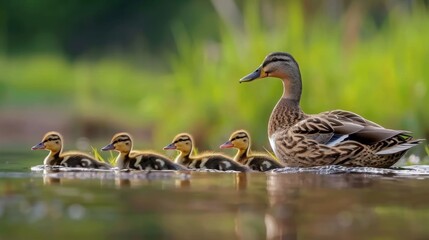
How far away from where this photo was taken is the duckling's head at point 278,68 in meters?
10.4

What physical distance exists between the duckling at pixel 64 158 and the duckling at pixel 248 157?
3.01 feet

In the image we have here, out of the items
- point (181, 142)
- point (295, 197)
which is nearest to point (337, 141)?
point (181, 142)

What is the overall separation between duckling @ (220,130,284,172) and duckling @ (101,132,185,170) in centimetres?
49

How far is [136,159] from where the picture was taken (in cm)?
977

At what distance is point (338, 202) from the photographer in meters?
7.75

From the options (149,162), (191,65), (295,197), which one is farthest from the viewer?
(191,65)

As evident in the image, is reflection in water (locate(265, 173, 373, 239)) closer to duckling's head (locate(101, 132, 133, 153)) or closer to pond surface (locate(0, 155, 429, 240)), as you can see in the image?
pond surface (locate(0, 155, 429, 240))

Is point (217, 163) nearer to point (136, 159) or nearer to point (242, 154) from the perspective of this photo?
point (242, 154)

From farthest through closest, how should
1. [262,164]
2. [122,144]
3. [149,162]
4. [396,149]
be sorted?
[262,164], [122,144], [149,162], [396,149]

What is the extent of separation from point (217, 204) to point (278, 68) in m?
2.98

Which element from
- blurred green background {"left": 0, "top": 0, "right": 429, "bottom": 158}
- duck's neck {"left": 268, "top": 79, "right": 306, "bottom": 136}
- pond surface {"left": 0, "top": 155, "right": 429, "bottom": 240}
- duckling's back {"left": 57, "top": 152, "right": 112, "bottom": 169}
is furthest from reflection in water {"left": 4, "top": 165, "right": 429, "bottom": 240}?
blurred green background {"left": 0, "top": 0, "right": 429, "bottom": 158}

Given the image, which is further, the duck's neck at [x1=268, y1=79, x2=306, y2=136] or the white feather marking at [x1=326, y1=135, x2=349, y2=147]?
the duck's neck at [x1=268, y1=79, x2=306, y2=136]

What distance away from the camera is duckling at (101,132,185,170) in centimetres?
964

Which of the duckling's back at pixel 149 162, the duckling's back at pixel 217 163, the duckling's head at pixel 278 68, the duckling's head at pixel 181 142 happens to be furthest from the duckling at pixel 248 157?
the duckling's head at pixel 278 68
